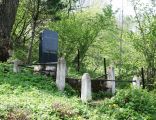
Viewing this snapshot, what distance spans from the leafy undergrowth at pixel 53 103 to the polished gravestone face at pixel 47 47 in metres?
1.55

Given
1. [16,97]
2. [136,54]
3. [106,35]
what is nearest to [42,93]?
[16,97]

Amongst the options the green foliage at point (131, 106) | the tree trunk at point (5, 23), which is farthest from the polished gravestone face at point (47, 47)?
the green foliage at point (131, 106)

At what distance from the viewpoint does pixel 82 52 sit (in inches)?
1006

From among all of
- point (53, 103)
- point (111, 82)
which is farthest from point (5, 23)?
point (53, 103)

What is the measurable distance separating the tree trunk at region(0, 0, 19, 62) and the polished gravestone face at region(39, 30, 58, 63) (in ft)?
6.22

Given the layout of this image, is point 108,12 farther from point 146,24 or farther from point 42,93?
point 42,93

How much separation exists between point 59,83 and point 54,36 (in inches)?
136

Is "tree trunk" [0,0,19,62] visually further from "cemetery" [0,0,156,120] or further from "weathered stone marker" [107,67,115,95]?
"weathered stone marker" [107,67,115,95]

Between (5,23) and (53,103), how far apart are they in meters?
8.21

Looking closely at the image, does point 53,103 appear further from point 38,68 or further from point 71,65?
point 71,65

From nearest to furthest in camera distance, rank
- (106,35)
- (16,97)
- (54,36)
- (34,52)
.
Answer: (16,97), (54,36), (34,52), (106,35)

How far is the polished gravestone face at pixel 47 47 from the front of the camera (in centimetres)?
1667

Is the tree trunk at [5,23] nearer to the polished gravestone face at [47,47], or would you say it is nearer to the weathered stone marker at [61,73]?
the polished gravestone face at [47,47]

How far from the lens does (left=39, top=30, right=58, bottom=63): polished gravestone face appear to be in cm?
1667
